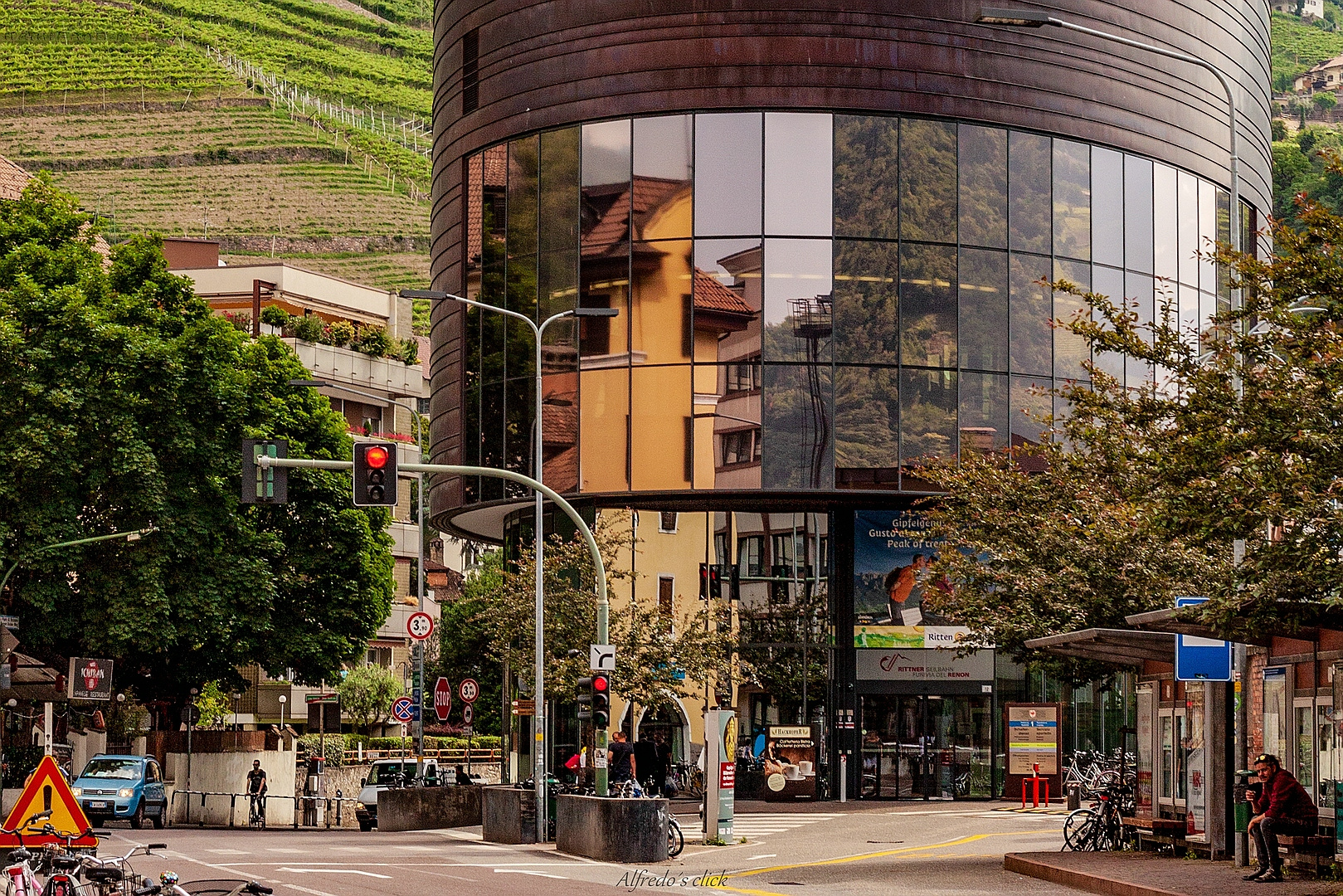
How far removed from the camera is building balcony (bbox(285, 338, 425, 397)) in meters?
72.5

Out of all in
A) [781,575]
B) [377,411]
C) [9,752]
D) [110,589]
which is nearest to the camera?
[110,589]

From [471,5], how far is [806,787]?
22.3m

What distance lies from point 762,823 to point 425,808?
23.4 feet

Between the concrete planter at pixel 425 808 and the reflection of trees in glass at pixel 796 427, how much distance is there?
412 inches

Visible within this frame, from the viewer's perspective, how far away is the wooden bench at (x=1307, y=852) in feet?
68.9

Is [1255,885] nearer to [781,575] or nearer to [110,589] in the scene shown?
[781,575]

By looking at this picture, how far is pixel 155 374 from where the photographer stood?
4197 centimetres

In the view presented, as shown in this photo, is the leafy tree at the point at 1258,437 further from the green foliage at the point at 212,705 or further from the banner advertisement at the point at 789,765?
the green foliage at the point at 212,705

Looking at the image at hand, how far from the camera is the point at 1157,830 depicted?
25.8m

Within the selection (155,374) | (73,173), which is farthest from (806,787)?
(73,173)

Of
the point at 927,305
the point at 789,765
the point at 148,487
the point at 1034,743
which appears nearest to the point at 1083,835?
the point at 1034,743

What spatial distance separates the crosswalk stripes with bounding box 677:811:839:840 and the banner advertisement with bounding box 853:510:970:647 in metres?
6.54

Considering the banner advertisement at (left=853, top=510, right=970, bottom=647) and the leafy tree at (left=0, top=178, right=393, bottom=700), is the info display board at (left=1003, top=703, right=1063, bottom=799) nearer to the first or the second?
the banner advertisement at (left=853, top=510, right=970, bottom=647)

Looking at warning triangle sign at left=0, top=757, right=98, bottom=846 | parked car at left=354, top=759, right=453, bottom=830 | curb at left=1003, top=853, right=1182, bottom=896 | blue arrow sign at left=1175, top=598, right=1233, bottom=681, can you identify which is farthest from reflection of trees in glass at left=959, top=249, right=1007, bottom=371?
warning triangle sign at left=0, top=757, right=98, bottom=846
